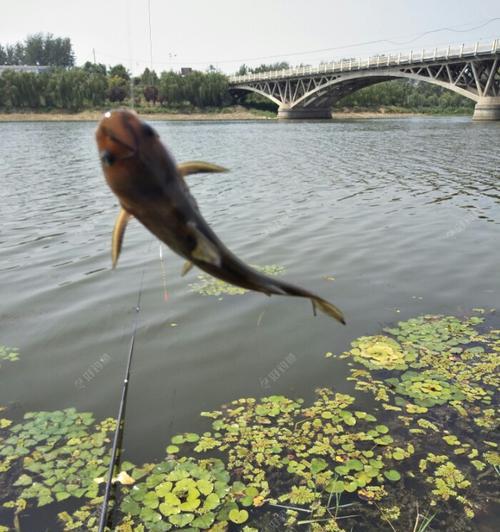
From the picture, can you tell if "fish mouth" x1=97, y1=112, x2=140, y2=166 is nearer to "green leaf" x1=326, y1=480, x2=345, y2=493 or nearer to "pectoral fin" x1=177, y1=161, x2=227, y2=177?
"pectoral fin" x1=177, y1=161, x2=227, y2=177

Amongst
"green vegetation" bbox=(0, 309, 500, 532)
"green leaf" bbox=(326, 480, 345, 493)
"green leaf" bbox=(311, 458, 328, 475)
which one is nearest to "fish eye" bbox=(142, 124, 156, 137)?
"green vegetation" bbox=(0, 309, 500, 532)

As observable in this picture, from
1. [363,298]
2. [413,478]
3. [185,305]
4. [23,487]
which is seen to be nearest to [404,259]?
[363,298]

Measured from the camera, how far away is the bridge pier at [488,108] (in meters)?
70.4

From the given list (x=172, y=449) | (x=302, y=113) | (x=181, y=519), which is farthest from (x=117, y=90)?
(x=181, y=519)

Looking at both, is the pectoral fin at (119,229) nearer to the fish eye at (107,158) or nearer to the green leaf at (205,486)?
the fish eye at (107,158)

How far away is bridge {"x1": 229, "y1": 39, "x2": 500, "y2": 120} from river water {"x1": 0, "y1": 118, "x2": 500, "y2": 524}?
5552cm

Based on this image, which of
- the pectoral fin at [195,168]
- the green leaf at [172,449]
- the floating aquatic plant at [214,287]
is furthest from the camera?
the floating aquatic plant at [214,287]

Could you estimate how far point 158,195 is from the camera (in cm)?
175

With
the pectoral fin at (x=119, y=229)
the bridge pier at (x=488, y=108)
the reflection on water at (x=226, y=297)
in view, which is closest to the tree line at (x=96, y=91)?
the bridge pier at (x=488, y=108)

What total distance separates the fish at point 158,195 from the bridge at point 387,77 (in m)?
76.1

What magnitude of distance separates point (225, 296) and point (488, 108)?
75.1 metres

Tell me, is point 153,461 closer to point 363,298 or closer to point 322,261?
point 363,298

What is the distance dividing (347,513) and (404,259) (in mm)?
8438

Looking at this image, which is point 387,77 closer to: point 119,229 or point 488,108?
point 488,108
